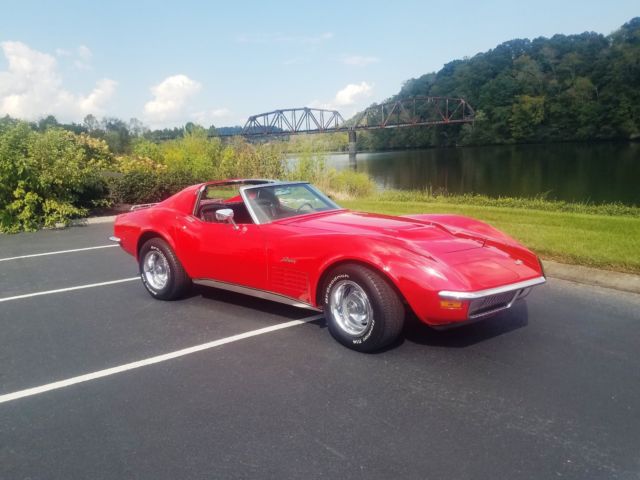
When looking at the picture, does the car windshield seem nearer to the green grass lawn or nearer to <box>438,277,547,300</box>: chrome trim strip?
<box>438,277,547,300</box>: chrome trim strip

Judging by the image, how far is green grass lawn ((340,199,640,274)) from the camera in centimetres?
Answer: 626

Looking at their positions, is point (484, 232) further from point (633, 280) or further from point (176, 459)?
point (176, 459)

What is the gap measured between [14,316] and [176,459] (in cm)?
375

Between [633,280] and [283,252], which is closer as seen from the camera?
[283,252]

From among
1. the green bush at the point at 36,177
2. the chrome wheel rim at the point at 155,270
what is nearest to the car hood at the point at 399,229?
the chrome wheel rim at the point at 155,270

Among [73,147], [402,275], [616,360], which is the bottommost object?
[616,360]

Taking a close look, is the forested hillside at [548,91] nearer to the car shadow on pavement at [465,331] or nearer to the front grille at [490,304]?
the car shadow on pavement at [465,331]

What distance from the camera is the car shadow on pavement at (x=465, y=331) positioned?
415 cm

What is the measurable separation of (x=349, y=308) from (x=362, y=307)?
0.44ft

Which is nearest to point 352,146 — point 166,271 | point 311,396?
point 166,271

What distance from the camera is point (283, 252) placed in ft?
14.4

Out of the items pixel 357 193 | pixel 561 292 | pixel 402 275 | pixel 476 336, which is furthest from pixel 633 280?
pixel 357 193

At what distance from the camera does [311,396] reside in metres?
3.30

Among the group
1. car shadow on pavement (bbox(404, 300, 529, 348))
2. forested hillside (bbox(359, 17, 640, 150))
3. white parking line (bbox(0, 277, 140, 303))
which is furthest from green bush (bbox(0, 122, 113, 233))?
forested hillside (bbox(359, 17, 640, 150))
